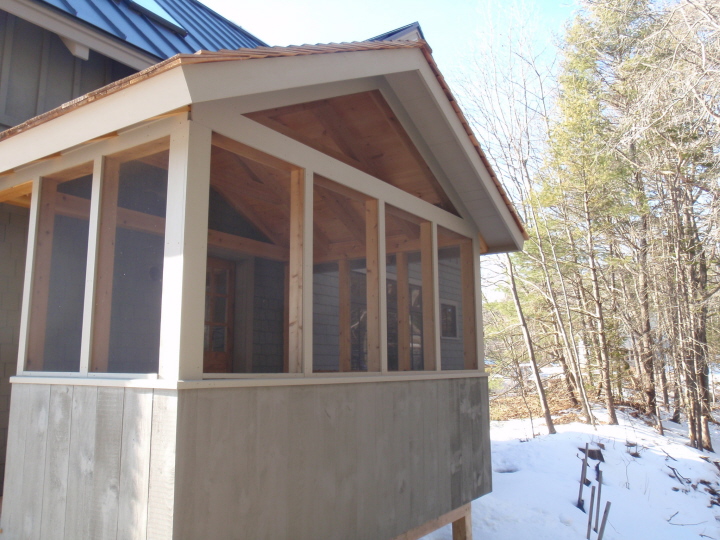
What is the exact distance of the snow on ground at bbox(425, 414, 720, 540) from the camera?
6.97 meters

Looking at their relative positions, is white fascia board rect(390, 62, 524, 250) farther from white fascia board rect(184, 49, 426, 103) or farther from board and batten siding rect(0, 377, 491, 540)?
board and batten siding rect(0, 377, 491, 540)

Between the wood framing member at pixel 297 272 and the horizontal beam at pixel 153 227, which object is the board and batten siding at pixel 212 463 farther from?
the horizontal beam at pixel 153 227

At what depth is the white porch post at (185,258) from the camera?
8.91ft

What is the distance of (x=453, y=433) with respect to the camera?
4.97 metres

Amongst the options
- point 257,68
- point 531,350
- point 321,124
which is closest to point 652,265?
point 531,350

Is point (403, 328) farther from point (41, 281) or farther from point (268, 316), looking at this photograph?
point (41, 281)

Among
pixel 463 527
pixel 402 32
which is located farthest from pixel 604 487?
pixel 402 32

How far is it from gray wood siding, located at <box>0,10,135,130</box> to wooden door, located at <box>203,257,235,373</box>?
2051 millimetres

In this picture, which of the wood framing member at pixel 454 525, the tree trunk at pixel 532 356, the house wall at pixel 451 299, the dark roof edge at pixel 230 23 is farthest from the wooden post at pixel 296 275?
the tree trunk at pixel 532 356

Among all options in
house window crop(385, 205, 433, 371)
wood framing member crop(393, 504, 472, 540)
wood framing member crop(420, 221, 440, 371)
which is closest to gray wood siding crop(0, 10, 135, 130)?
house window crop(385, 205, 433, 371)

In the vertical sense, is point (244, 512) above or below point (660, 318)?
below

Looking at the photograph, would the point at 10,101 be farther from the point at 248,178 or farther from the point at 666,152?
the point at 666,152

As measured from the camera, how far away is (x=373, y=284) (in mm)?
4234

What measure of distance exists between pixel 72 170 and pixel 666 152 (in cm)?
1161
